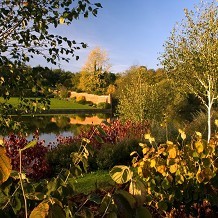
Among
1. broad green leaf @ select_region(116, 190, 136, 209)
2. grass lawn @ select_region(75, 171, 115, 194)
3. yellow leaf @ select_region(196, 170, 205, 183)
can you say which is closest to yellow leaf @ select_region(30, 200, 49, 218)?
broad green leaf @ select_region(116, 190, 136, 209)

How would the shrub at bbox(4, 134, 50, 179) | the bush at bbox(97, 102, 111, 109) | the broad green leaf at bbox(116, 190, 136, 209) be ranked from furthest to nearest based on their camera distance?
1. the bush at bbox(97, 102, 111, 109)
2. the shrub at bbox(4, 134, 50, 179)
3. the broad green leaf at bbox(116, 190, 136, 209)

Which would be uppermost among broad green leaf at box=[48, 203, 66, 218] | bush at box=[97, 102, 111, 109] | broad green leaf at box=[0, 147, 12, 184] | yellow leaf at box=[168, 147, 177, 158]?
broad green leaf at box=[0, 147, 12, 184]

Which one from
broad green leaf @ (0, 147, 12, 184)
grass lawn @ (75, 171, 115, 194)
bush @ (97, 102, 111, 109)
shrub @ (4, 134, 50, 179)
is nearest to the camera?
broad green leaf @ (0, 147, 12, 184)

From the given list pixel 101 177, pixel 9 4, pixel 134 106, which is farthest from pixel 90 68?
pixel 9 4

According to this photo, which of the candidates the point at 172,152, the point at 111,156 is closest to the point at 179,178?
the point at 172,152

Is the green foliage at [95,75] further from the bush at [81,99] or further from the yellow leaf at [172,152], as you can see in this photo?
the yellow leaf at [172,152]

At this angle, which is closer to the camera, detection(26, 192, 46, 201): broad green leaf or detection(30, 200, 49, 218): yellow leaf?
detection(30, 200, 49, 218): yellow leaf

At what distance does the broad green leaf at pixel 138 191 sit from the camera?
56.7 inches

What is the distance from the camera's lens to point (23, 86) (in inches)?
153

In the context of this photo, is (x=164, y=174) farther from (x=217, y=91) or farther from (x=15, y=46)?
(x=217, y=91)

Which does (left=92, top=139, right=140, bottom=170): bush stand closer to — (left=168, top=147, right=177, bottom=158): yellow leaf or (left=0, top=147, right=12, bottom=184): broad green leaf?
(left=168, top=147, right=177, bottom=158): yellow leaf

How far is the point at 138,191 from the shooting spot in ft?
4.81

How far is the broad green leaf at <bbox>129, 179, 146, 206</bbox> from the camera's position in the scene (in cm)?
144

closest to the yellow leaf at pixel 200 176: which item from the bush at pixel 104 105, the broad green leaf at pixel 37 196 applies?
the broad green leaf at pixel 37 196
